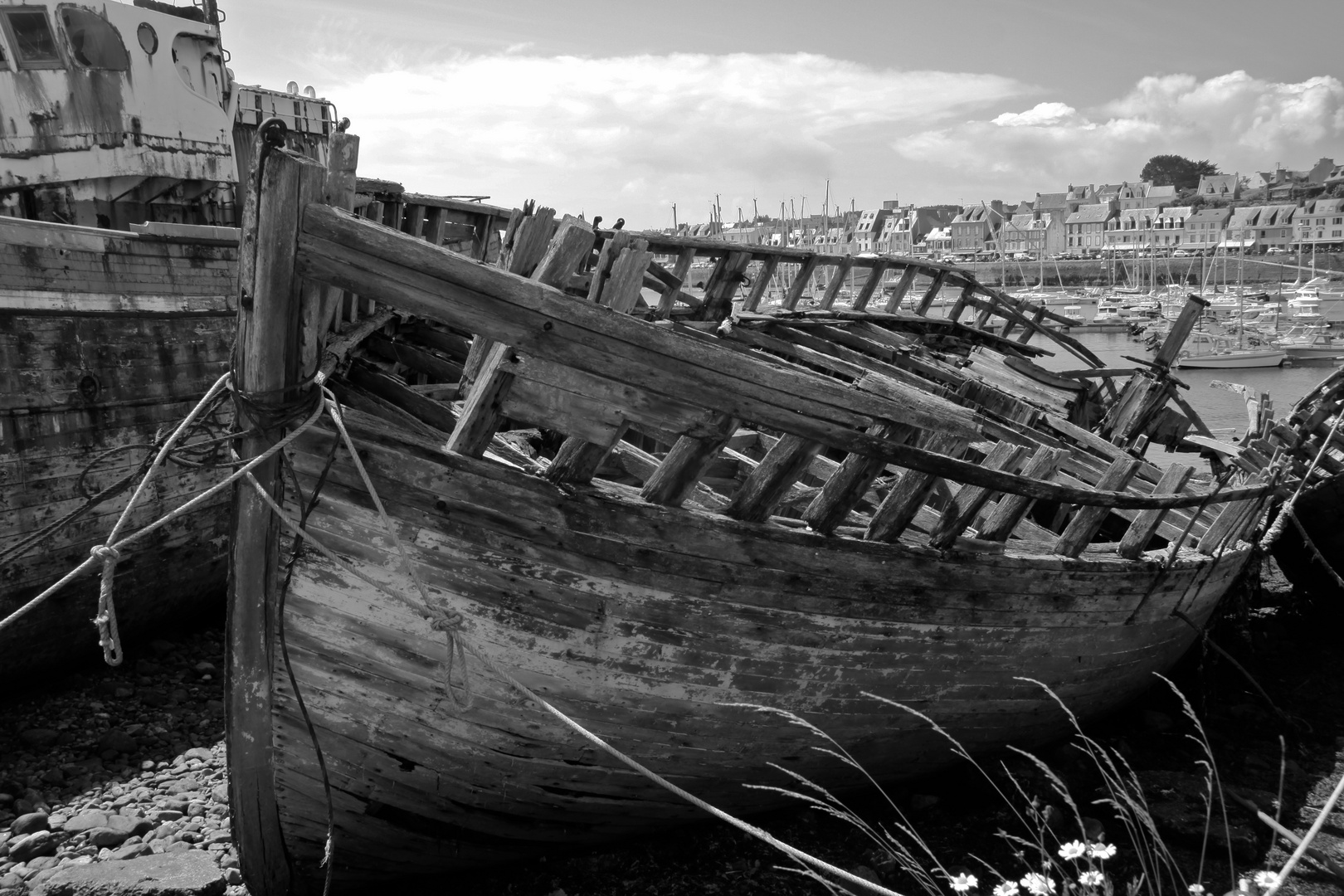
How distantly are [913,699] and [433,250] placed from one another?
11.9 ft

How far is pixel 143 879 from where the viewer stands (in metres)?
5.25

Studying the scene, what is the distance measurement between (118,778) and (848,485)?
547 centimetres

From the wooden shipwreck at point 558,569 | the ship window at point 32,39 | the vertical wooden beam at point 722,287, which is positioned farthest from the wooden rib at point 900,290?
the ship window at point 32,39

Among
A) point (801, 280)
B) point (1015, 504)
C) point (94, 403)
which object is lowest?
point (94, 403)

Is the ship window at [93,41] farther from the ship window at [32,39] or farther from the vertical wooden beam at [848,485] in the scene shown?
the vertical wooden beam at [848,485]

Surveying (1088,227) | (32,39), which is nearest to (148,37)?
(32,39)

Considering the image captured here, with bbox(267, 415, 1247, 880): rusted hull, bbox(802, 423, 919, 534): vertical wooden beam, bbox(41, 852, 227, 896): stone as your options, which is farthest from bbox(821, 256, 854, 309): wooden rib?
bbox(41, 852, 227, 896): stone

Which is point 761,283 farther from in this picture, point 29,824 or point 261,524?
point 29,824

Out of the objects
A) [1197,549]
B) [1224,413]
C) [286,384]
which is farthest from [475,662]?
[1224,413]

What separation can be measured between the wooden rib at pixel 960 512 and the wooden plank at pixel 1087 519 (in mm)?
920

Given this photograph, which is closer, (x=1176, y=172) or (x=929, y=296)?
(x=929, y=296)

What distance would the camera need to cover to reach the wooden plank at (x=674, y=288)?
329 inches

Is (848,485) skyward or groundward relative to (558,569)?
skyward

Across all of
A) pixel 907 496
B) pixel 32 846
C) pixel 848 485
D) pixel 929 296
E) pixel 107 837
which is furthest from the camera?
pixel 929 296
